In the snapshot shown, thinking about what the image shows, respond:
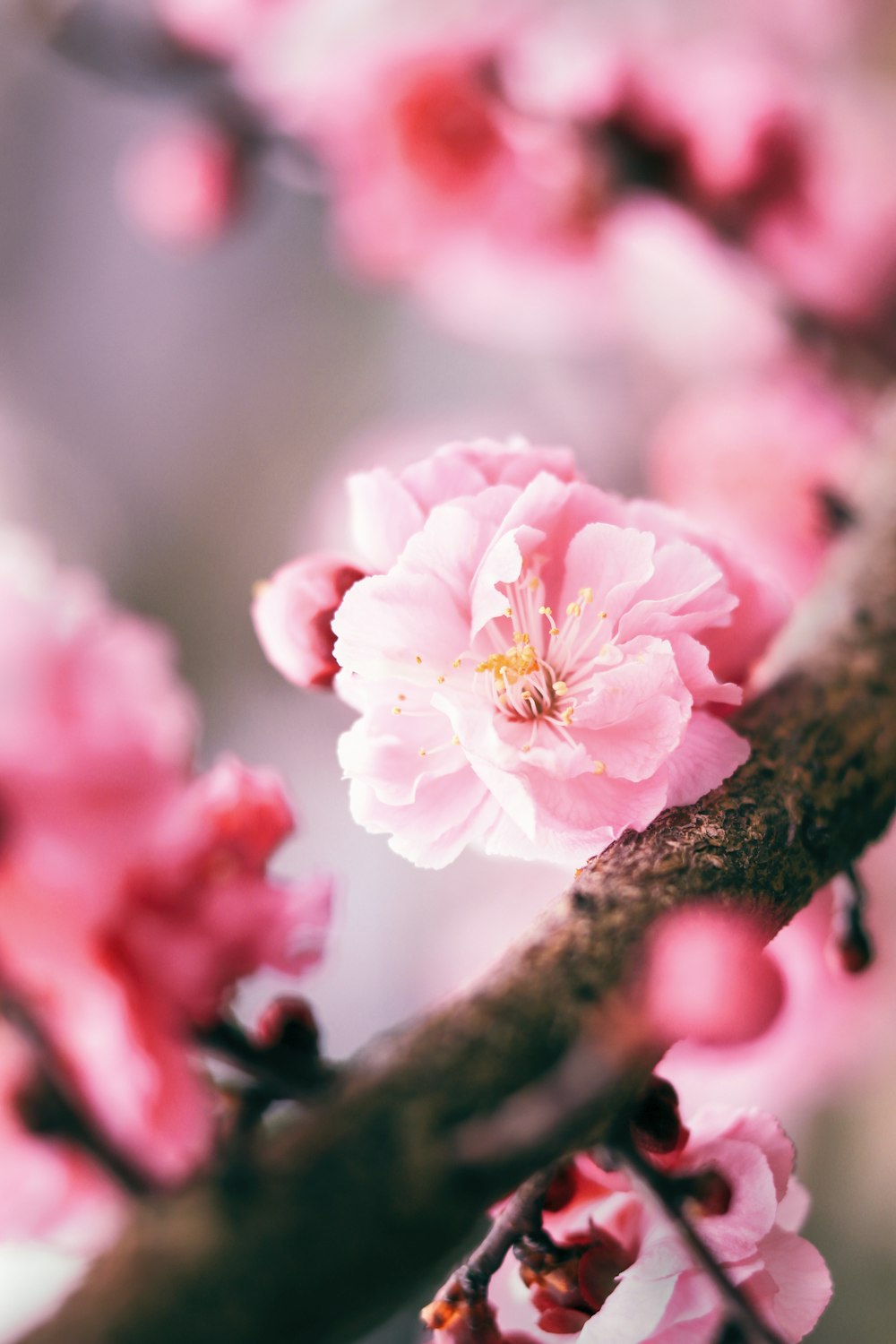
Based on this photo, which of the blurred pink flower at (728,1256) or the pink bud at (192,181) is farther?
the pink bud at (192,181)

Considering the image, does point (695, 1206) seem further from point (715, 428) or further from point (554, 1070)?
point (715, 428)

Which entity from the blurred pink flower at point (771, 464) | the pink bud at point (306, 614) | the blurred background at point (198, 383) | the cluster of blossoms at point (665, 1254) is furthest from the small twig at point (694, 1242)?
the blurred background at point (198, 383)

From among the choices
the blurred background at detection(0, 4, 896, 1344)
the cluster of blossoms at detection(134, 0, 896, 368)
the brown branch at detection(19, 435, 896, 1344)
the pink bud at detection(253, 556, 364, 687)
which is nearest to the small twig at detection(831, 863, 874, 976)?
the brown branch at detection(19, 435, 896, 1344)

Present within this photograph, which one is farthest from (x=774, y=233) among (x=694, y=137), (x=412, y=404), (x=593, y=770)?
(x=593, y=770)

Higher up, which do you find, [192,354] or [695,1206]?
[192,354]

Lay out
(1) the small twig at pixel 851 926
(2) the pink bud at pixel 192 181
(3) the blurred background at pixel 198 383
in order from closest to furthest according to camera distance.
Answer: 1. (1) the small twig at pixel 851 926
2. (2) the pink bud at pixel 192 181
3. (3) the blurred background at pixel 198 383

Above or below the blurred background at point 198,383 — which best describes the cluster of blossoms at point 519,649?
below

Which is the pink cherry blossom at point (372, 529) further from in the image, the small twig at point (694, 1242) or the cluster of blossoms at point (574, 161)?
the cluster of blossoms at point (574, 161)
